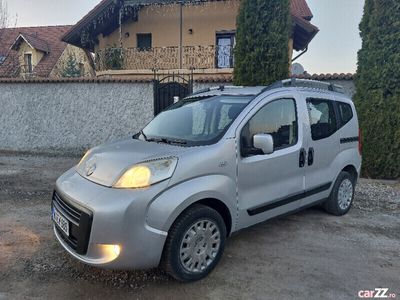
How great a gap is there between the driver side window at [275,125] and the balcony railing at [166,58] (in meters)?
10.5

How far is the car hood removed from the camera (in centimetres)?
277

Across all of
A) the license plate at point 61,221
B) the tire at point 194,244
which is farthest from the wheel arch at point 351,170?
the license plate at point 61,221

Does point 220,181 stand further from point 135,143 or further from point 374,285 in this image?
point 374,285

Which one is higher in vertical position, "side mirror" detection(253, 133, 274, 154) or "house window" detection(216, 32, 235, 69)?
"house window" detection(216, 32, 235, 69)

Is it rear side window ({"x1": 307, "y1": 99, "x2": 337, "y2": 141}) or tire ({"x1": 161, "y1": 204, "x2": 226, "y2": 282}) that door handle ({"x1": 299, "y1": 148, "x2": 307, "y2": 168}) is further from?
tire ({"x1": 161, "y1": 204, "x2": 226, "y2": 282})

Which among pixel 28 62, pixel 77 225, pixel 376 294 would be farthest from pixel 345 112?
pixel 28 62

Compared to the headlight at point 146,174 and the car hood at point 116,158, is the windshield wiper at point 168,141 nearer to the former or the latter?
the car hood at point 116,158

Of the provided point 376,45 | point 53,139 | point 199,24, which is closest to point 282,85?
point 376,45

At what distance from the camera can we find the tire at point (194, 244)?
2711 millimetres

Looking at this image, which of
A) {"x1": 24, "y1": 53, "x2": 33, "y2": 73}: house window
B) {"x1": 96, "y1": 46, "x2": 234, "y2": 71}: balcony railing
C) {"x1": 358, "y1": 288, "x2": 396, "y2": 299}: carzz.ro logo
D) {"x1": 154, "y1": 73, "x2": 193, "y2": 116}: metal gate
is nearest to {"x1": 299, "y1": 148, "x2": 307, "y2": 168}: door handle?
{"x1": 358, "y1": 288, "x2": 396, "y2": 299}: carzz.ro logo

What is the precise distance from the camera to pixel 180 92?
8625 millimetres

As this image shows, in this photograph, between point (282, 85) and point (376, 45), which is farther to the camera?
point (376, 45)

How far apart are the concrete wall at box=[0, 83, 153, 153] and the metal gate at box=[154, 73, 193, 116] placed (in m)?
0.20

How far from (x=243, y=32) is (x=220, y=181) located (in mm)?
6219
